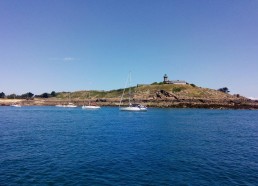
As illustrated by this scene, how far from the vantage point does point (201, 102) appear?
186625 mm

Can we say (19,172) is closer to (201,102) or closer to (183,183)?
(183,183)

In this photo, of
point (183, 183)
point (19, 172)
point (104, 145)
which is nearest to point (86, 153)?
point (104, 145)

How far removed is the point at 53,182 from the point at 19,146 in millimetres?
18529

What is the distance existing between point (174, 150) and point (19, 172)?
66.2 ft

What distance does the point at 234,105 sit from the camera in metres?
182

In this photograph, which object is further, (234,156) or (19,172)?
(234,156)

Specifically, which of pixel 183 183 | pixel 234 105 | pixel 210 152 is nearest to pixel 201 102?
pixel 234 105

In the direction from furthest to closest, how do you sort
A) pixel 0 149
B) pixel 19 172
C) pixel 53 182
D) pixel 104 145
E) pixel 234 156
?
pixel 104 145 < pixel 0 149 < pixel 234 156 < pixel 19 172 < pixel 53 182

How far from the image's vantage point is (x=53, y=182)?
23.2 m

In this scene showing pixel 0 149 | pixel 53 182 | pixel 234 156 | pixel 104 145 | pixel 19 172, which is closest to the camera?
pixel 53 182

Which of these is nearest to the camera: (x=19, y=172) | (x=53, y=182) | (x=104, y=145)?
(x=53, y=182)

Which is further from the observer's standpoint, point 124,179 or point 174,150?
point 174,150

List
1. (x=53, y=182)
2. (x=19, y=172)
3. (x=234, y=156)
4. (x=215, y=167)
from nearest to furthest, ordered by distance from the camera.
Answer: (x=53, y=182) < (x=19, y=172) < (x=215, y=167) < (x=234, y=156)

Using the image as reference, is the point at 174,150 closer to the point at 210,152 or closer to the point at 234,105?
the point at 210,152
